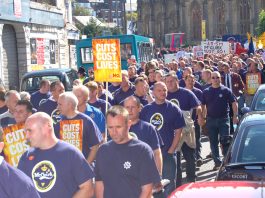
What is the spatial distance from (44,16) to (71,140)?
24.9 m

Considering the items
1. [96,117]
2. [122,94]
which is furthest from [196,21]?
[96,117]

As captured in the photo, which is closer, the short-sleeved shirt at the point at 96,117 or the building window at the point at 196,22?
the short-sleeved shirt at the point at 96,117

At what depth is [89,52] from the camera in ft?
94.0

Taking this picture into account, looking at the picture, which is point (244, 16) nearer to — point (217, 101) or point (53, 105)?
point (217, 101)

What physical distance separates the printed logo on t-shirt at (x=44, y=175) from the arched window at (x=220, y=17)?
93.1 m

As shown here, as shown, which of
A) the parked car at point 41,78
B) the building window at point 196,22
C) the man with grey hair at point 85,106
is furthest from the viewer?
the building window at point 196,22

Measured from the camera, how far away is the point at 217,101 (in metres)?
11.6

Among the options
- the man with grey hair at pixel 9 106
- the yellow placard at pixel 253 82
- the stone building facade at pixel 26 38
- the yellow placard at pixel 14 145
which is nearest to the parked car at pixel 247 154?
the yellow placard at pixel 14 145

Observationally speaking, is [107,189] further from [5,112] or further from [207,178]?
[207,178]

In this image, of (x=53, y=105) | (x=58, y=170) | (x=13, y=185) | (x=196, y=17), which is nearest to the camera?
(x=13, y=185)

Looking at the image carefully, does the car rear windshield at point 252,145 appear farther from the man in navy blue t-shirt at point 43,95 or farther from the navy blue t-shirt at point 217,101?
the man in navy blue t-shirt at point 43,95

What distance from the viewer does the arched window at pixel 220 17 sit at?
Result: 9714 centimetres

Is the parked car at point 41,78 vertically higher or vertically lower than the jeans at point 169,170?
higher

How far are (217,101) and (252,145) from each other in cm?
465
